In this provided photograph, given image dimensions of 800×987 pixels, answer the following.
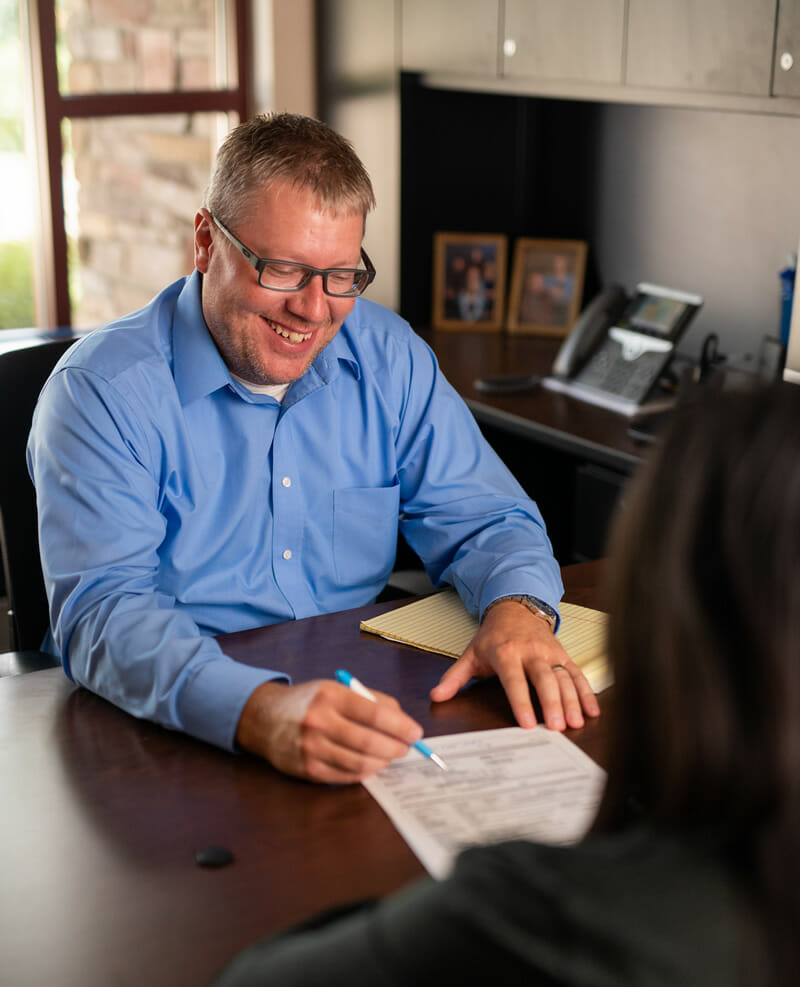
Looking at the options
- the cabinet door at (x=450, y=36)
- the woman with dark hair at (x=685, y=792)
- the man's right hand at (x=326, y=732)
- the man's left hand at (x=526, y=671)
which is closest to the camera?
the woman with dark hair at (x=685, y=792)

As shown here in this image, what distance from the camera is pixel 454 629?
1510 millimetres

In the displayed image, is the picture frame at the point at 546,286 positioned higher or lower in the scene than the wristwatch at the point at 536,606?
higher

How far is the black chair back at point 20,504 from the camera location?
69.1 inches

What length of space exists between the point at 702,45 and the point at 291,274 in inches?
49.5

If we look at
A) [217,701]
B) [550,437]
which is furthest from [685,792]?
[550,437]

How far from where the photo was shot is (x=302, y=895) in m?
1.00

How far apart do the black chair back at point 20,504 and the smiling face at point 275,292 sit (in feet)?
1.07

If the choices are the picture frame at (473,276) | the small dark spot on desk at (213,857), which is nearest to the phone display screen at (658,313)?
the picture frame at (473,276)

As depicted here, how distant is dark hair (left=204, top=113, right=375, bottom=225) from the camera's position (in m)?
1.58

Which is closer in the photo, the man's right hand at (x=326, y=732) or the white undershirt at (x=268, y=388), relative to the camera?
the man's right hand at (x=326, y=732)

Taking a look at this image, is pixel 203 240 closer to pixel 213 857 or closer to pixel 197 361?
pixel 197 361

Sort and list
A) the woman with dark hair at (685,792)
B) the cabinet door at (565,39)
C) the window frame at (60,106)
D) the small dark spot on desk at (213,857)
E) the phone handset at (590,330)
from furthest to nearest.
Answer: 1. the window frame at (60,106)
2. the phone handset at (590,330)
3. the cabinet door at (565,39)
4. the small dark spot on desk at (213,857)
5. the woman with dark hair at (685,792)

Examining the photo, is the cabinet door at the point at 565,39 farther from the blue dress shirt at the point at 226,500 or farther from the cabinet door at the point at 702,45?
the blue dress shirt at the point at 226,500

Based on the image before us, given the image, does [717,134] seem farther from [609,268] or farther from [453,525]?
[453,525]
